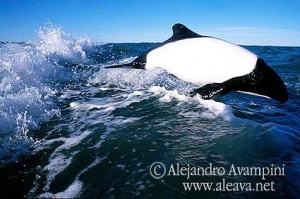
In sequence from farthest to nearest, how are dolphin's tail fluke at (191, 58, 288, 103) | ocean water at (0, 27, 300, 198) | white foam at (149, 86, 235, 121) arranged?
white foam at (149, 86, 235, 121) < dolphin's tail fluke at (191, 58, 288, 103) < ocean water at (0, 27, 300, 198)

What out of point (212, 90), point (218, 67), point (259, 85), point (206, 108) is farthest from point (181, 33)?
point (259, 85)

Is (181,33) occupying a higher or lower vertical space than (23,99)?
higher

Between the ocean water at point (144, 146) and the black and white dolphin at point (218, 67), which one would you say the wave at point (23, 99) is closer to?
the ocean water at point (144, 146)

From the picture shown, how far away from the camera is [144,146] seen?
374 centimetres

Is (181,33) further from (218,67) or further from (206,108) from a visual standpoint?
(206,108)

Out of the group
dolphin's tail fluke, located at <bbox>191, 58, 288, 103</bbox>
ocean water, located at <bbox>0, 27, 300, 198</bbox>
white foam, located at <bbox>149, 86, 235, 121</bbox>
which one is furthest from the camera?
white foam, located at <bbox>149, 86, 235, 121</bbox>

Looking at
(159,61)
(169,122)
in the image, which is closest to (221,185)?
(169,122)

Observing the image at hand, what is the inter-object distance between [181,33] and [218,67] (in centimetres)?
115

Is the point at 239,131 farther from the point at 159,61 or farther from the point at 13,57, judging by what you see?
the point at 13,57

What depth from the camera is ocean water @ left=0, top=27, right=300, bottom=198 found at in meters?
2.86

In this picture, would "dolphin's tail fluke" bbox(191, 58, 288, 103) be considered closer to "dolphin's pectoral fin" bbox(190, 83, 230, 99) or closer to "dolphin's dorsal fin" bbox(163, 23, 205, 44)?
"dolphin's pectoral fin" bbox(190, 83, 230, 99)

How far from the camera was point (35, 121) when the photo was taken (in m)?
4.73

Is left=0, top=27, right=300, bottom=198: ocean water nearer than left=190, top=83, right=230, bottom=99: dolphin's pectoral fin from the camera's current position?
Yes

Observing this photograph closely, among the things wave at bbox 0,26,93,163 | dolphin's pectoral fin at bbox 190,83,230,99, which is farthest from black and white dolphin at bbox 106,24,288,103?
wave at bbox 0,26,93,163
